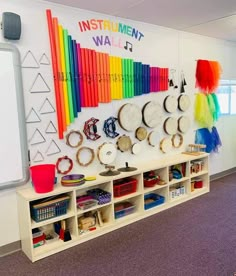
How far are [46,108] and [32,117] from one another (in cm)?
16

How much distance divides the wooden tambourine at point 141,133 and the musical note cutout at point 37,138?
1.20 m

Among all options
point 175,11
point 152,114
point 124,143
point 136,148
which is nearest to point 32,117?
point 124,143

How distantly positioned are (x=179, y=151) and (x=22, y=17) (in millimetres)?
2636

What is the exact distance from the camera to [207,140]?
4.18m

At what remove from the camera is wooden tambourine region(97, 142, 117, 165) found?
2.94 m

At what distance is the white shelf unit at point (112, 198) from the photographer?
2334 millimetres

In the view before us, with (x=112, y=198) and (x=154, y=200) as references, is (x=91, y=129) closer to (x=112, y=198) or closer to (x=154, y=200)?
(x=112, y=198)

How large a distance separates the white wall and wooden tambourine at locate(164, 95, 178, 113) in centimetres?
8

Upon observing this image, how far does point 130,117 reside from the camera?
3176 millimetres

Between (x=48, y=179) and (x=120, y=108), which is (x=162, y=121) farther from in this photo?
(x=48, y=179)

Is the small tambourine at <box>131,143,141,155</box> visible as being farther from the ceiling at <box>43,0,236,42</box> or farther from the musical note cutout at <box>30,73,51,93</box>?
the ceiling at <box>43,0,236,42</box>

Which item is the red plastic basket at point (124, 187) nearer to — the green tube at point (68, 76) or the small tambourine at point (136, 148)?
the small tambourine at point (136, 148)

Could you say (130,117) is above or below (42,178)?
above

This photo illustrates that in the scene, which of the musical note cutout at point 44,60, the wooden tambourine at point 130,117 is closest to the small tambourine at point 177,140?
the wooden tambourine at point 130,117
